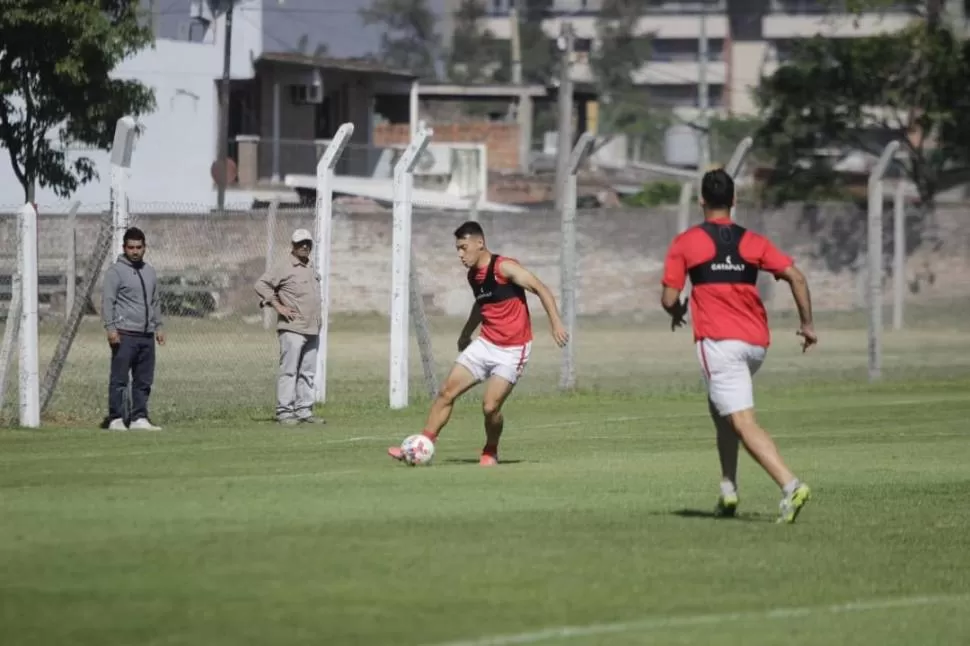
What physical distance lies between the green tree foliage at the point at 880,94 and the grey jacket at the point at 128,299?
27.8 meters

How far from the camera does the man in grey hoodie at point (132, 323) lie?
18.0 m

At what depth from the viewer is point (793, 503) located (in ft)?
35.6

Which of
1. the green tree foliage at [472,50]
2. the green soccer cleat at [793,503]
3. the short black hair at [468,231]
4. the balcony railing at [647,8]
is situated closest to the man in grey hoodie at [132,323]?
the short black hair at [468,231]

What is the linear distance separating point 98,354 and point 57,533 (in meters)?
13.7

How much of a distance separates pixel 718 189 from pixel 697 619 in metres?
3.41

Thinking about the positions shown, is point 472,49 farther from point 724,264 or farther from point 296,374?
point 724,264

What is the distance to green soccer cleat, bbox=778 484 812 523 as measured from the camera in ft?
35.5

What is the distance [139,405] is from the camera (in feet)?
59.9

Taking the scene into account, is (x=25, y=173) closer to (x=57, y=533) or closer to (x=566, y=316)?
(x=566, y=316)

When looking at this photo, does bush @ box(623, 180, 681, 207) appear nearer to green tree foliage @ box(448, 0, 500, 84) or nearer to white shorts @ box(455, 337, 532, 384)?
green tree foliage @ box(448, 0, 500, 84)

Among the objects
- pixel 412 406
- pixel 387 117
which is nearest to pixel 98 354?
pixel 412 406

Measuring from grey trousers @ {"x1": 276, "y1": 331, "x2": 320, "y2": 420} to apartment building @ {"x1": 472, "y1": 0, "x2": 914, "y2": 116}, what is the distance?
289 feet

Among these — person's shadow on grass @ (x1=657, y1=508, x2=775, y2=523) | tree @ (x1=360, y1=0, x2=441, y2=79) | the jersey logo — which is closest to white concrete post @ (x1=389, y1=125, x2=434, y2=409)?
person's shadow on grass @ (x1=657, y1=508, x2=775, y2=523)

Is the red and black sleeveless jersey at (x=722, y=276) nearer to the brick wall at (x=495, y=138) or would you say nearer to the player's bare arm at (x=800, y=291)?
the player's bare arm at (x=800, y=291)
